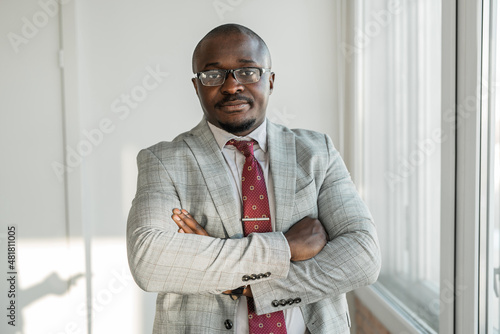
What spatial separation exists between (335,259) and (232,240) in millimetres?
309

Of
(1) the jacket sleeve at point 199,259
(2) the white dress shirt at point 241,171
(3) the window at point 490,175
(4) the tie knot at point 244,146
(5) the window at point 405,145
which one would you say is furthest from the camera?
(5) the window at point 405,145

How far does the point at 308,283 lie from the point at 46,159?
2.45 meters

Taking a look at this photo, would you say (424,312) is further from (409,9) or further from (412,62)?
(409,9)

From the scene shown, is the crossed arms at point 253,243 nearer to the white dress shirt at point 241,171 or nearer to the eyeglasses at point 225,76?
the white dress shirt at point 241,171

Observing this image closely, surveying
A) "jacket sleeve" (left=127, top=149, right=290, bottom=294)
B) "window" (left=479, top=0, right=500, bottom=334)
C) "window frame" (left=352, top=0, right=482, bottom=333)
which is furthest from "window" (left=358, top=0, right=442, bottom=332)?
"jacket sleeve" (left=127, top=149, right=290, bottom=294)

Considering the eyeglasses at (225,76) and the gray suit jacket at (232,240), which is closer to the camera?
the gray suit jacket at (232,240)

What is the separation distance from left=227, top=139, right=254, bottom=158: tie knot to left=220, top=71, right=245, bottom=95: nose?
18 centimetres

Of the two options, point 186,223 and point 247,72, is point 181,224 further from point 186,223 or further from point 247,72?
point 247,72

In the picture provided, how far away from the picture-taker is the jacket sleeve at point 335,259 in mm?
1519

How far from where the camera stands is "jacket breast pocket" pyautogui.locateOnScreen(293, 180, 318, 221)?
1652 mm

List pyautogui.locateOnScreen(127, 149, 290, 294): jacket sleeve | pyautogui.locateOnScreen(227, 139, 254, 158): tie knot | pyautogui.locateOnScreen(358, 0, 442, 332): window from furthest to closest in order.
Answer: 1. pyautogui.locateOnScreen(358, 0, 442, 332): window
2. pyautogui.locateOnScreen(227, 139, 254, 158): tie knot
3. pyautogui.locateOnScreen(127, 149, 290, 294): jacket sleeve

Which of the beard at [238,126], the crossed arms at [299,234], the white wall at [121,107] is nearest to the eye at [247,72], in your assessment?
the beard at [238,126]

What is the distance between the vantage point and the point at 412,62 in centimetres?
280

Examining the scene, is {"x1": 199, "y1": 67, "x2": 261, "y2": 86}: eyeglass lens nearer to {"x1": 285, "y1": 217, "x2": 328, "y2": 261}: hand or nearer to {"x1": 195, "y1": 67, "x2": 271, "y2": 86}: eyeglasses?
{"x1": 195, "y1": 67, "x2": 271, "y2": 86}: eyeglasses
